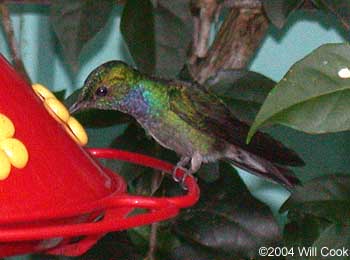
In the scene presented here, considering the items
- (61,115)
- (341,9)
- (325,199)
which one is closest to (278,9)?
(341,9)

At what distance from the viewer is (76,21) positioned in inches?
56.0

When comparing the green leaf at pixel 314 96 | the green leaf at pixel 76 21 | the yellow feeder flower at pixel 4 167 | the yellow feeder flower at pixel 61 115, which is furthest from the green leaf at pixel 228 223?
the yellow feeder flower at pixel 4 167

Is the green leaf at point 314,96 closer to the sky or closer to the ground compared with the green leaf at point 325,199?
closer to the sky

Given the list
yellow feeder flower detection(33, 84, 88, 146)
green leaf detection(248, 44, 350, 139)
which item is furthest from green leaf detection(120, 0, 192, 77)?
green leaf detection(248, 44, 350, 139)

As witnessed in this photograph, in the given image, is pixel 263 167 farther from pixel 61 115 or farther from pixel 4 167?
pixel 4 167

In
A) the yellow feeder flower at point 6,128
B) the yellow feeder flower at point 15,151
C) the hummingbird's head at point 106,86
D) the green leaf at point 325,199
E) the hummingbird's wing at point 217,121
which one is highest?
the yellow feeder flower at point 6,128

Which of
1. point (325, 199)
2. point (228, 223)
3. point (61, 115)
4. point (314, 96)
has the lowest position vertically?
point (228, 223)

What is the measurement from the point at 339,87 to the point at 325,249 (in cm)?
62

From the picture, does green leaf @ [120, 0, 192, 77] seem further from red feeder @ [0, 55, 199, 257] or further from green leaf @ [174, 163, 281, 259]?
red feeder @ [0, 55, 199, 257]

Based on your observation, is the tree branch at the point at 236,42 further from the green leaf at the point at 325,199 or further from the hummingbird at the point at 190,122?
the green leaf at the point at 325,199

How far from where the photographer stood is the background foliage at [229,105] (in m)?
1.43

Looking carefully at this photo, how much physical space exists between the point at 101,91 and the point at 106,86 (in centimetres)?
2

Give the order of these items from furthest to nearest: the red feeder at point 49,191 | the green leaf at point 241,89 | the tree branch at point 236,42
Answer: the tree branch at point 236,42
the green leaf at point 241,89
the red feeder at point 49,191

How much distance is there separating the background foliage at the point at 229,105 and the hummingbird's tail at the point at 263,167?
6 cm
